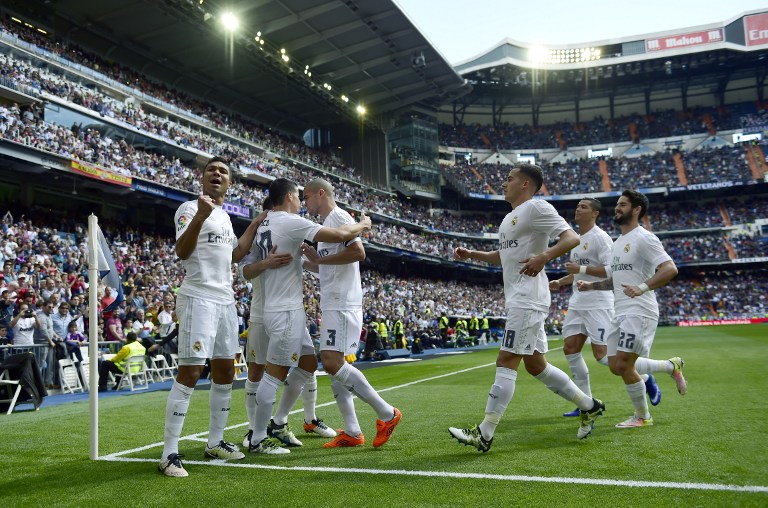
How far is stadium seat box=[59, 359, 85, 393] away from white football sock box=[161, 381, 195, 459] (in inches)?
366

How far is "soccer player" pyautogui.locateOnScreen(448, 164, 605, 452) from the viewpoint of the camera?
4.91 meters

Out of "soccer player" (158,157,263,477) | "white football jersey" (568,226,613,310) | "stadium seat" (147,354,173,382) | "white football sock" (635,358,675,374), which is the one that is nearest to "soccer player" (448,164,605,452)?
"white football sock" (635,358,675,374)

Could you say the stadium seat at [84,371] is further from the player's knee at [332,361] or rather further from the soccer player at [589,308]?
the soccer player at [589,308]

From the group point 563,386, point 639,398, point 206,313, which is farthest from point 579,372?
point 206,313

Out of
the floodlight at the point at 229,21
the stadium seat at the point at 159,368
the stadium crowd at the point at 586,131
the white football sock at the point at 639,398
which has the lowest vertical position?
the stadium seat at the point at 159,368

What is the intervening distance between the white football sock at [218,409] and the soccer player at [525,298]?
6.51ft

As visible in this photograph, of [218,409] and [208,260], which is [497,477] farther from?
[208,260]

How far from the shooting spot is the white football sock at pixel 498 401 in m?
4.91

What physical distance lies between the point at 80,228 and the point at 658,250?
78.5 feet

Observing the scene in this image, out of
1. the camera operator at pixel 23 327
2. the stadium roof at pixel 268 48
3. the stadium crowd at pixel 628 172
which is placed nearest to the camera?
the camera operator at pixel 23 327

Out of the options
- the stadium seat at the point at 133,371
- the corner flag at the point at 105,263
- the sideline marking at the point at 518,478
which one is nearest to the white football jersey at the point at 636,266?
the sideline marking at the point at 518,478

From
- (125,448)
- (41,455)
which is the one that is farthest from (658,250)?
(41,455)

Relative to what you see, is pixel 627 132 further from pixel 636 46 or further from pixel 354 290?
pixel 354 290

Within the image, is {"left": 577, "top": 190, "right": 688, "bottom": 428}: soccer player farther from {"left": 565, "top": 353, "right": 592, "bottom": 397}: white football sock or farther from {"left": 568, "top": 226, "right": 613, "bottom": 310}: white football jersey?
{"left": 565, "top": 353, "right": 592, "bottom": 397}: white football sock
